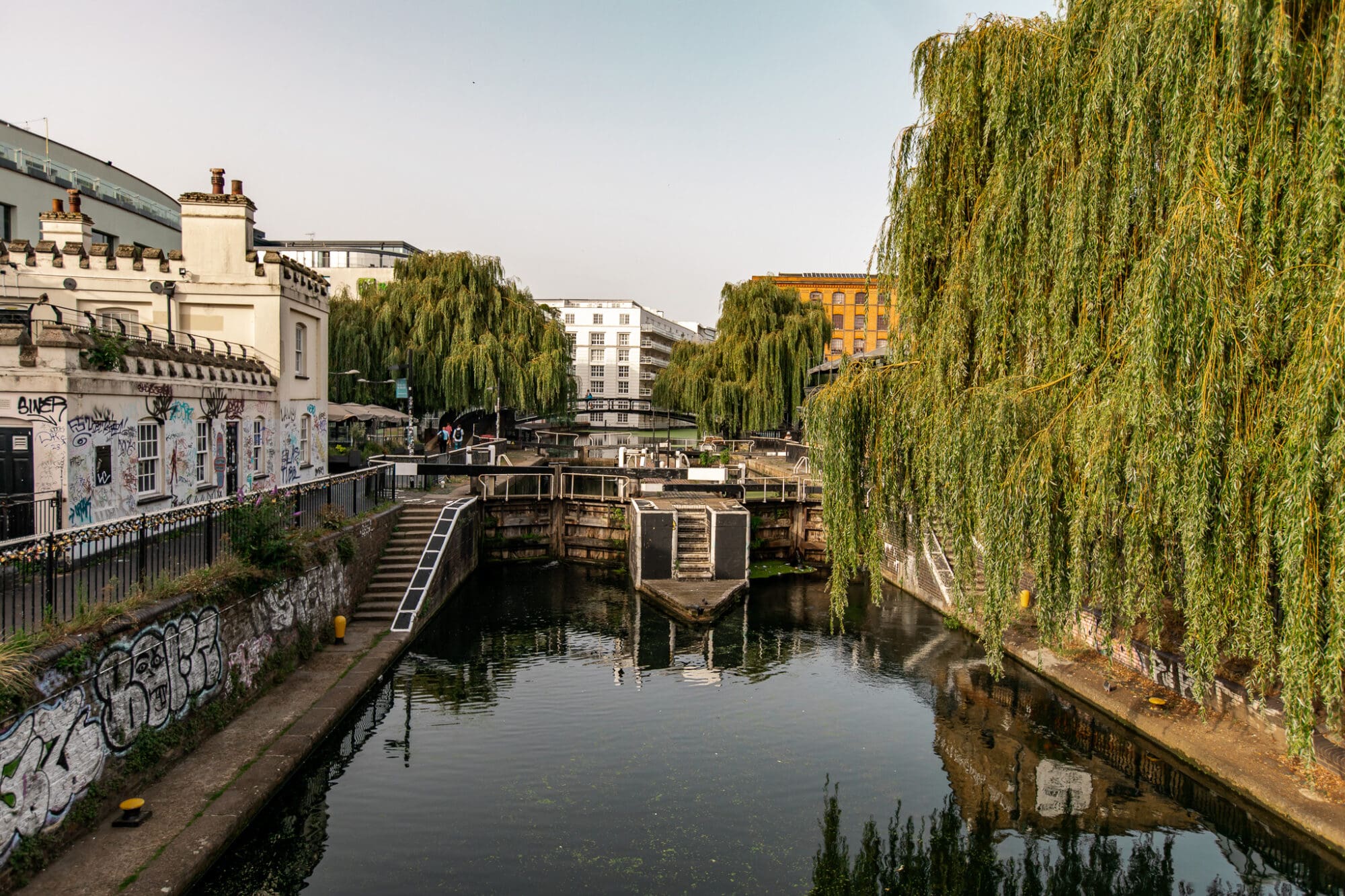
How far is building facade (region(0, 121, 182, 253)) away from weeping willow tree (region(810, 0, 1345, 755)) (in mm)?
23517

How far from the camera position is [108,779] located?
8664mm

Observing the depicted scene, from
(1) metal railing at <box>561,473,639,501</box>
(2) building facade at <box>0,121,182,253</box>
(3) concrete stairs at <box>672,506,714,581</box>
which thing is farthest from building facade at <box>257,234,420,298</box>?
(3) concrete stairs at <box>672,506,714,581</box>

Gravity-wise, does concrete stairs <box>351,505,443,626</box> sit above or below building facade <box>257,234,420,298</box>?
below

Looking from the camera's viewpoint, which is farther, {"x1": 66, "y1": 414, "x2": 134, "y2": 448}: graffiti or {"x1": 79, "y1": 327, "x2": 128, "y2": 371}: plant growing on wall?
{"x1": 79, "y1": 327, "x2": 128, "y2": 371}: plant growing on wall

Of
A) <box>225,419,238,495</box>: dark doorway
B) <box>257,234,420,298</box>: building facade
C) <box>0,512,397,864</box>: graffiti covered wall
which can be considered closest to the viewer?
<box>0,512,397,864</box>: graffiti covered wall

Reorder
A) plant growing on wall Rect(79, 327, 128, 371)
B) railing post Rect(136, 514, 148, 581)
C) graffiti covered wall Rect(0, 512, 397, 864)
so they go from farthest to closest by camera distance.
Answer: plant growing on wall Rect(79, 327, 128, 371)
railing post Rect(136, 514, 148, 581)
graffiti covered wall Rect(0, 512, 397, 864)

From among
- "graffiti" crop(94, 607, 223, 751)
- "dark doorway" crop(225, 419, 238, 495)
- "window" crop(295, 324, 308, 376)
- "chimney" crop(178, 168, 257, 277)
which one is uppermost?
"chimney" crop(178, 168, 257, 277)

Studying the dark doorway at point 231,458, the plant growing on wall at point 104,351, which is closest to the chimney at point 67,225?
the dark doorway at point 231,458

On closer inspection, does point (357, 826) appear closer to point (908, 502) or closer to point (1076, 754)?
point (908, 502)

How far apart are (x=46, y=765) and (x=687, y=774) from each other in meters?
7.34

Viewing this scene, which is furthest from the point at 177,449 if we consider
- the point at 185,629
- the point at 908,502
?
the point at 908,502

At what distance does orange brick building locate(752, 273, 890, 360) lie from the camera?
274 ft

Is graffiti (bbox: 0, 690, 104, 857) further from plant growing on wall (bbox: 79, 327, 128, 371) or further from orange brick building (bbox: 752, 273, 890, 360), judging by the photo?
orange brick building (bbox: 752, 273, 890, 360)

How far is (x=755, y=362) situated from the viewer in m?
45.6
